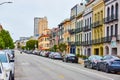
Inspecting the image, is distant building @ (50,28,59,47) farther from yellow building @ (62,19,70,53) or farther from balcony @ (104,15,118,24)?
balcony @ (104,15,118,24)

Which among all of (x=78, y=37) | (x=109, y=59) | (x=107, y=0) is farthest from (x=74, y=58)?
(x=78, y=37)

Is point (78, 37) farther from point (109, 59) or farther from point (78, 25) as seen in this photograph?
point (109, 59)

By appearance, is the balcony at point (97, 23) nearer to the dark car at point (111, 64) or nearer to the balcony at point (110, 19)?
the balcony at point (110, 19)

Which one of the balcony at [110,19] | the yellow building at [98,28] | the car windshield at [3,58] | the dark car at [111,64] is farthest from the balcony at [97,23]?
the car windshield at [3,58]

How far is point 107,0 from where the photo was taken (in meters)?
64.8

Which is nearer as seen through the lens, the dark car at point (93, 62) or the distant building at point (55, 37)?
the dark car at point (93, 62)

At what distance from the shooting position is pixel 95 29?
2835 inches

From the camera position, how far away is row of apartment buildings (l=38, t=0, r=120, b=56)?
198 feet

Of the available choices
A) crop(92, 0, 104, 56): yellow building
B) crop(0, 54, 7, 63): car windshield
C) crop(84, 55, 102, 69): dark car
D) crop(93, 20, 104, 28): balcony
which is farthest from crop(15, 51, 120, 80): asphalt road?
crop(93, 20, 104, 28): balcony

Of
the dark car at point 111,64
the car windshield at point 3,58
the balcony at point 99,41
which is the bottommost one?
the dark car at point 111,64

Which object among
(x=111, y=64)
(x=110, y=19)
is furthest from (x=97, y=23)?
(x=111, y=64)

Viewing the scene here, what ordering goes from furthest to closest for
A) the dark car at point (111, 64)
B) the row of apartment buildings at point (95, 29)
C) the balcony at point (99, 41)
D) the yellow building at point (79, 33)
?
the yellow building at point (79, 33)
the balcony at point (99, 41)
the row of apartment buildings at point (95, 29)
the dark car at point (111, 64)

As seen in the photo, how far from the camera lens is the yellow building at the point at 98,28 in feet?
222

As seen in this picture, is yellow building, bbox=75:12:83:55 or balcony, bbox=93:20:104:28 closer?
balcony, bbox=93:20:104:28
